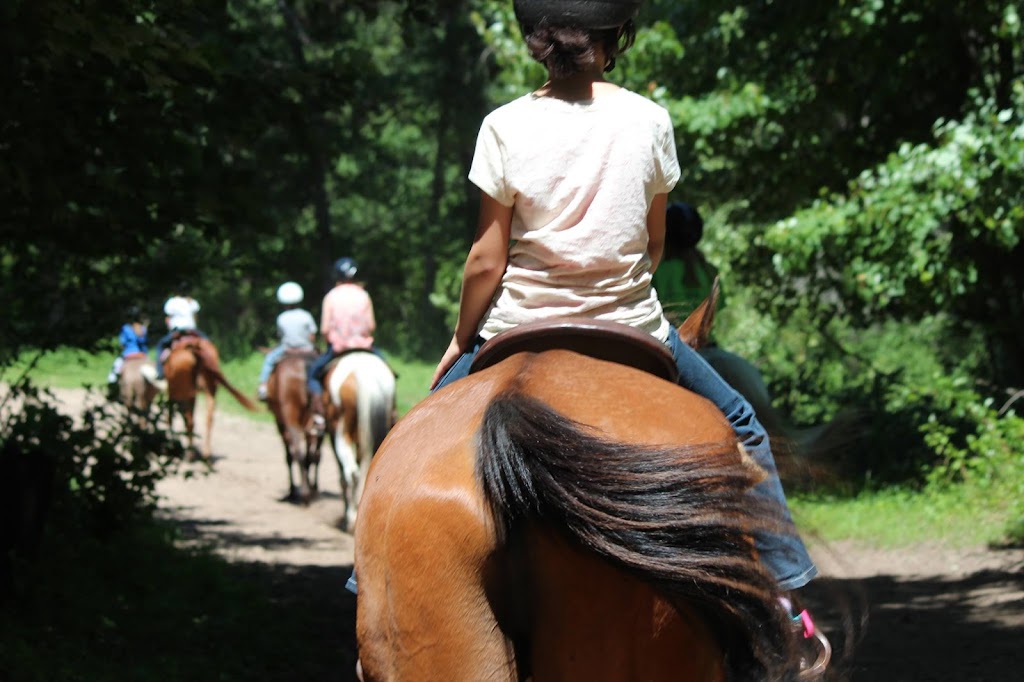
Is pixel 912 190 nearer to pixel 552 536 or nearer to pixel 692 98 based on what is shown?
pixel 692 98

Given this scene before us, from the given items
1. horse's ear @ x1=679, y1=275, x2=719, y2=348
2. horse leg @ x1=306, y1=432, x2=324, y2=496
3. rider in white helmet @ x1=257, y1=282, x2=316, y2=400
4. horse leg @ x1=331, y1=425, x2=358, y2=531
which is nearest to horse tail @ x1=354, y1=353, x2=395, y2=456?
horse leg @ x1=331, y1=425, x2=358, y2=531

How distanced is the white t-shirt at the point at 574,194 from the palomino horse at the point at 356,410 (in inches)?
341

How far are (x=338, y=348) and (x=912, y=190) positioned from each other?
545 cm

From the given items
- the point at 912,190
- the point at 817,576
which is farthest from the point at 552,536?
the point at 912,190

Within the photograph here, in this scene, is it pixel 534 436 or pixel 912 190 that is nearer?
pixel 534 436

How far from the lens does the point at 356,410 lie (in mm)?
12180

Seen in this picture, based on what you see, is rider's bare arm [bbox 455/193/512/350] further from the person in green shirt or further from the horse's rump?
the person in green shirt

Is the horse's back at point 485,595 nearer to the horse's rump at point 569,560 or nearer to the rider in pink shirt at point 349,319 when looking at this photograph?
the horse's rump at point 569,560

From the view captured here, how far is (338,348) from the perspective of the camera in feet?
41.5

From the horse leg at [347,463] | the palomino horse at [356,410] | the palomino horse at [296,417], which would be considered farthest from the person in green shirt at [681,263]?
the palomino horse at [296,417]

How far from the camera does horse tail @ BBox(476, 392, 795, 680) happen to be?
2625 mm

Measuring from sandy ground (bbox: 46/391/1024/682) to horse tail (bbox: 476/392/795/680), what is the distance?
1.73ft

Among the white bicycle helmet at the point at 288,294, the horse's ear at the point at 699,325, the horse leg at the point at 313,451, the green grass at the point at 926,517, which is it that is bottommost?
the green grass at the point at 926,517

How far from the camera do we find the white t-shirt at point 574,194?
10.7 feet
